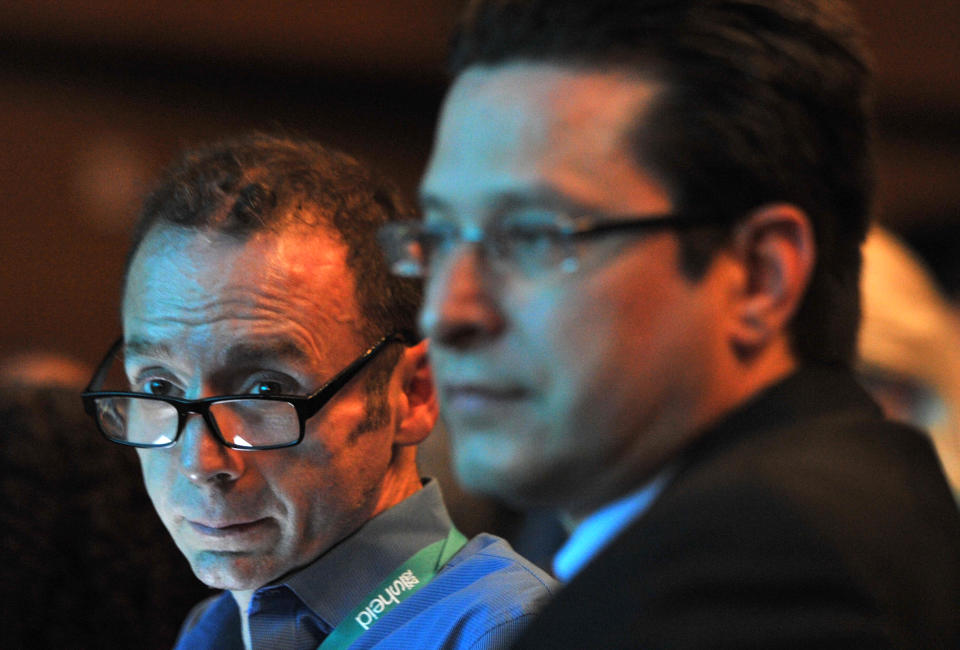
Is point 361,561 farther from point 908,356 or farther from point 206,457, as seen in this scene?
point 908,356

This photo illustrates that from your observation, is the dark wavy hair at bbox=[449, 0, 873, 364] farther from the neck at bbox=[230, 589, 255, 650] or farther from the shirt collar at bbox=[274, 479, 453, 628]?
the neck at bbox=[230, 589, 255, 650]

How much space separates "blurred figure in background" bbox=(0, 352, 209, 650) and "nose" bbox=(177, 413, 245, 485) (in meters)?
0.69

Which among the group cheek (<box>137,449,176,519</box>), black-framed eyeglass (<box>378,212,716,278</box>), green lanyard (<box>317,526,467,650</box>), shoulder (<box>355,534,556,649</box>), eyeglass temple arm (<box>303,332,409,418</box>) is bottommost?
green lanyard (<box>317,526,467,650</box>)

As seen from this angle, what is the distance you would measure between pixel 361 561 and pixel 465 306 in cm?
65

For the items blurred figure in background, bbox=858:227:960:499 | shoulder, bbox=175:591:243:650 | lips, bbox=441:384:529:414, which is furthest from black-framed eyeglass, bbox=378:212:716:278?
blurred figure in background, bbox=858:227:960:499

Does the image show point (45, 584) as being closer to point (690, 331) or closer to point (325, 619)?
point (325, 619)

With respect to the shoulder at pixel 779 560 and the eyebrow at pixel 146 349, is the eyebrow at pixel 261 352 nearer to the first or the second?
the eyebrow at pixel 146 349

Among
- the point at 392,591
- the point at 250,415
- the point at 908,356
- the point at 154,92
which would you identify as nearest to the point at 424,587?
the point at 392,591

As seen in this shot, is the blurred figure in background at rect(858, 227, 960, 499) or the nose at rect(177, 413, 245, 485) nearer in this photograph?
the nose at rect(177, 413, 245, 485)

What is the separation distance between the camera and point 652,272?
97cm

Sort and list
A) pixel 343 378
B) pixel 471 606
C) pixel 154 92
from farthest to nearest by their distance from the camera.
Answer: pixel 154 92, pixel 343 378, pixel 471 606

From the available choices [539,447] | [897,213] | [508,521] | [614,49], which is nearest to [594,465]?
[539,447]

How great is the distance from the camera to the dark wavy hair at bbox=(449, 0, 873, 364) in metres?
0.98

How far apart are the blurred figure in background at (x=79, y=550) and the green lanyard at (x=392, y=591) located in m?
0.72
